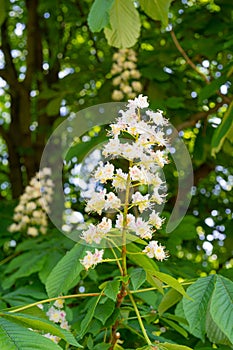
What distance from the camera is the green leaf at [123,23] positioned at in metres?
1.47

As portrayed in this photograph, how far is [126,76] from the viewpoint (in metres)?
2.72

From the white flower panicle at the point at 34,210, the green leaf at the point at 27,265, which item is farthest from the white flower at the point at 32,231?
the green leaf at the point at 27,265

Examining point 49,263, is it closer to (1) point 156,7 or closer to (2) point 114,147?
(1) point 156,7

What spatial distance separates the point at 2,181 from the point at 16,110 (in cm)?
64

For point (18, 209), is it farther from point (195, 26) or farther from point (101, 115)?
→ point (195, 26)

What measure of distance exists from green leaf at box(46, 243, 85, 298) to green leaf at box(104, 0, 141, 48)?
620mm

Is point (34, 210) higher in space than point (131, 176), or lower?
lower

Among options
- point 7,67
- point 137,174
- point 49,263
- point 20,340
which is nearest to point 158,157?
point 137,174

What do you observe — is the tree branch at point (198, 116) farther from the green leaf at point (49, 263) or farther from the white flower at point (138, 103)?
the white flower at point (138, 103)

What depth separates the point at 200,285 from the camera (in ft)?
3.51

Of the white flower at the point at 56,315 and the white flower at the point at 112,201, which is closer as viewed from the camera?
the white flower at the point at 112,201

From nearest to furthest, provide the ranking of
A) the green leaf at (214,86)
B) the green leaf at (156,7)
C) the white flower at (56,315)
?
the white flower at (56,315) < the green leaf at (156,7) < the green leaf at (214,86)

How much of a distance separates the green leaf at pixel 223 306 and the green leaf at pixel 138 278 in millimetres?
123

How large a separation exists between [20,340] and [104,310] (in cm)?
30
